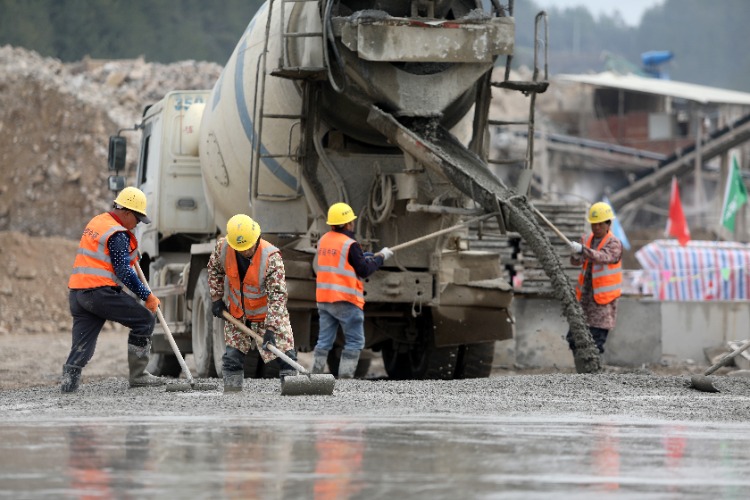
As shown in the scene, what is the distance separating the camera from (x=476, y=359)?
13383 millimetres

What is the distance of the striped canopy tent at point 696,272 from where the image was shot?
2269 cm

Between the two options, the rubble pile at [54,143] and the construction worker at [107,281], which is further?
Answer: the rubble pile at [54,143]

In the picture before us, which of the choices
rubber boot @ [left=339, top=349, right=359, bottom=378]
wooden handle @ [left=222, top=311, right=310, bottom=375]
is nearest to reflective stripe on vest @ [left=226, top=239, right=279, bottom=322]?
wooden handle @ [left=222, top=311, right=310, bottom=375]

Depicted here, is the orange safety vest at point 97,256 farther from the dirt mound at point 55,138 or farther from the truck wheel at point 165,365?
the dirt mound at point 55,138

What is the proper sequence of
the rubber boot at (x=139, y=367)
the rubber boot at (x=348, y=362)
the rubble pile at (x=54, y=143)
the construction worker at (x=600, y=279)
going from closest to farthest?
the rubber boot at (x=139, y=367) < the rubber boot at (x=348, y=362) < the construction worker at (x=600, y=279) < the rubble pile at (x=54, y=143)

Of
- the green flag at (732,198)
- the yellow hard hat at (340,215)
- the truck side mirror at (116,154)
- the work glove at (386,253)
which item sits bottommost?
the work glove at (386,253)

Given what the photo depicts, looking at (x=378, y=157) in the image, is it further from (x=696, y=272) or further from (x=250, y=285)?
(x=696, y=272)

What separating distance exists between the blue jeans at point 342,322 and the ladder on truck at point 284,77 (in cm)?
104

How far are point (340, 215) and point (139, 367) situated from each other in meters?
1.91

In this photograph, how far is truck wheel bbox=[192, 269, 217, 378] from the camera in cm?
1292

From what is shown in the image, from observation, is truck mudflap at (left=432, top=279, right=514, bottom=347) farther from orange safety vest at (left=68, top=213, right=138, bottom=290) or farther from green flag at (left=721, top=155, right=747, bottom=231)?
green flag at (left=721, top=155, right=747, bottom=231)

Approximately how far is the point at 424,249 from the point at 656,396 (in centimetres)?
278

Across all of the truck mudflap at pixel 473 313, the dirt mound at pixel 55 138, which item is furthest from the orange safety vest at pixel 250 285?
the dirt mound at pixel 55 138

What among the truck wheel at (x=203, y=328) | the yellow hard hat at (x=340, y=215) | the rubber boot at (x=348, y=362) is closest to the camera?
the yellow hard hat at (x=340, y=215)
